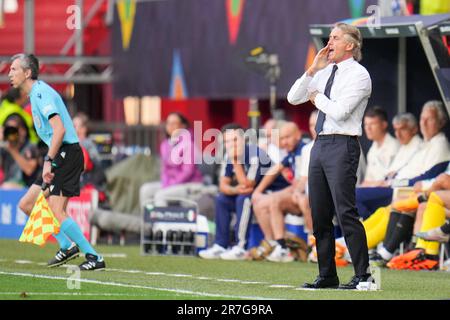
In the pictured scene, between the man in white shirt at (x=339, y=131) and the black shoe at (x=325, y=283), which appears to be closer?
the man in white shirt at (x=339, y=131)

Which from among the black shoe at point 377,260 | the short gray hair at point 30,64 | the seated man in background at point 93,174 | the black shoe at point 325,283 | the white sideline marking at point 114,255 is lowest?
the white sideline marking at point 114,255

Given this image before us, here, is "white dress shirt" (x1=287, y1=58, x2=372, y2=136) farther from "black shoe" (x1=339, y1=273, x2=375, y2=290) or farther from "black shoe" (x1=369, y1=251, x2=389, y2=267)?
"black shoe" (x1=369, y1=251, x2=389, y2=267)

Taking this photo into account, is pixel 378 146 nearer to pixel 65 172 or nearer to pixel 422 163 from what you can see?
pixel 422 163

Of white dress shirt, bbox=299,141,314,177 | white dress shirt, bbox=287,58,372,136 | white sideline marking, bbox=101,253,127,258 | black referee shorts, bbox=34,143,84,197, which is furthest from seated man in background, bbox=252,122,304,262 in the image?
white dress shirt, bbox=287,58,372,136

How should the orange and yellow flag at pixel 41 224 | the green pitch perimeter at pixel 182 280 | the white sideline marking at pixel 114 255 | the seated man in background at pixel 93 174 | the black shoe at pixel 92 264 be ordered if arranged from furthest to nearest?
the seated man in background at pixel 93 174 < the white sideline marking at pixel 114 255 < the black shoe at pixel 92 264 < the orange and yellow flag at pixel 41 224 < the green pitch perimeter at pixel 182 280

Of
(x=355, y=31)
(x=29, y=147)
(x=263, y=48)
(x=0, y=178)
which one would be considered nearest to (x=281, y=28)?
(x=263, y=48)

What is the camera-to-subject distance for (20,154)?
20031 mm

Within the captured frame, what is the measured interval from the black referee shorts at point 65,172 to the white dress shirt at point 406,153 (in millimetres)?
4200

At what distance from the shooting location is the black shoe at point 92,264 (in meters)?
13.3

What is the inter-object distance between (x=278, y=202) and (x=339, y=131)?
5044 millimetres

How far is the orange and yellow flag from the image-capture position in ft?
43.3

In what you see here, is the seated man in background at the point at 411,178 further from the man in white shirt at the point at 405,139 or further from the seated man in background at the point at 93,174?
the seated man in background at the point at 93,174

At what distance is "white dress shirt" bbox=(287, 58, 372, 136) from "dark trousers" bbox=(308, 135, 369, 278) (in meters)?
0.10

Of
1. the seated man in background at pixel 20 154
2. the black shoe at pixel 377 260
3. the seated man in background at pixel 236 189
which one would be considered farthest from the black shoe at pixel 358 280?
the seated man in background at pixel 20 154
